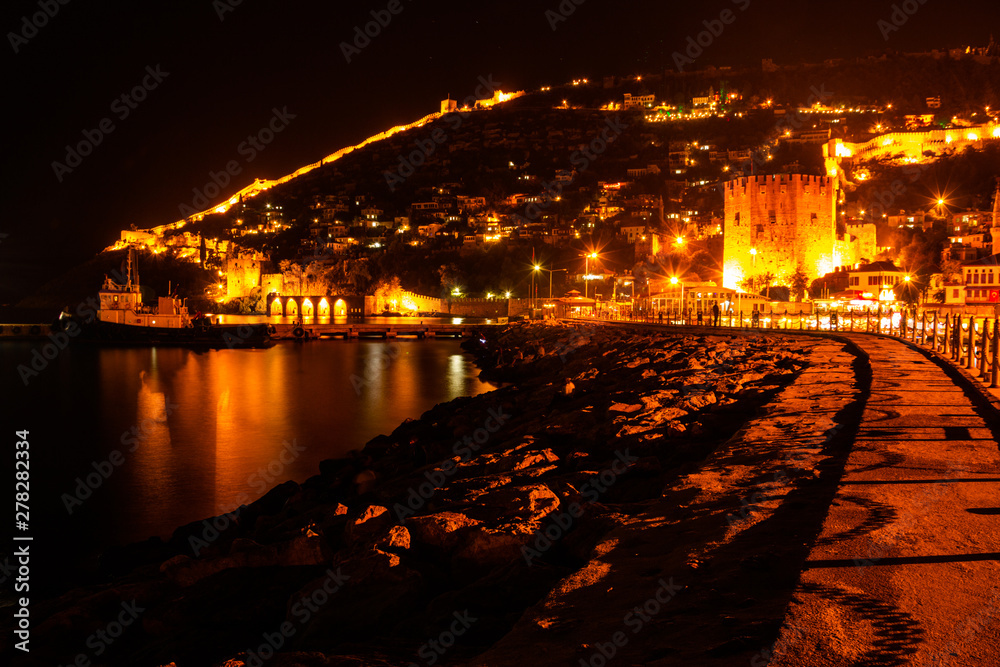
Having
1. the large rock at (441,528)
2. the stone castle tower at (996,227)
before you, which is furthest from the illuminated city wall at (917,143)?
the large rock at (441,528)

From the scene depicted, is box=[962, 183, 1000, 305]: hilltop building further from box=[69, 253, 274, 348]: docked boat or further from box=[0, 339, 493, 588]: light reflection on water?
box=[69, 253, 274, 348]: docked boat

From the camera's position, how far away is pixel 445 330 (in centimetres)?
5403

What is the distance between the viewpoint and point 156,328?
52000mm

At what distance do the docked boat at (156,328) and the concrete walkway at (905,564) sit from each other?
157ft

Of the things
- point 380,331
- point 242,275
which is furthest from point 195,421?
point 242,275

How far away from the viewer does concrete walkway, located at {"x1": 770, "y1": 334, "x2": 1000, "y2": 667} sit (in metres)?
1.84

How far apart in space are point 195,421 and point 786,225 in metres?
35.5

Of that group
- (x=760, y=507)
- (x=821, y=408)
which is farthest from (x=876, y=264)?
(x=760, y=507)

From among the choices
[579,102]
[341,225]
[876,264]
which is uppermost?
[579,102]

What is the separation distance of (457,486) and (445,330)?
4848cm

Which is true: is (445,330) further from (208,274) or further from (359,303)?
(208,274)

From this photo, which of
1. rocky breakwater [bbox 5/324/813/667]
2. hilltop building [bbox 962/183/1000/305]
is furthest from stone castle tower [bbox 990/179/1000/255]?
rocky breakwater [bbox 5/324/813/667]

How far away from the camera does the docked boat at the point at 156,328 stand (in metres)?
49.2

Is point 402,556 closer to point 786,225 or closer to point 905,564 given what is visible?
point 905,564
